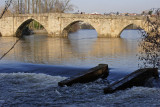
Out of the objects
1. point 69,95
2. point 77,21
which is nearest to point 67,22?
point 77,21

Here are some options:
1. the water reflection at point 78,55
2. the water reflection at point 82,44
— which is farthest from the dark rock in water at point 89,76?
the water reflection at point 82,44

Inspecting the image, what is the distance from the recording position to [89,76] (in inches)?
280

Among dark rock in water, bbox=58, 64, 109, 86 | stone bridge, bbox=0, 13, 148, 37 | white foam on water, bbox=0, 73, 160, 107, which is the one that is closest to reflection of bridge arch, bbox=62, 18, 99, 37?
stone bridge, bbox=0, 13, 148, 37

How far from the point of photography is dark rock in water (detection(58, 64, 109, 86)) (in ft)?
21.5

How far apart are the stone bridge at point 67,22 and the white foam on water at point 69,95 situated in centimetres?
1832

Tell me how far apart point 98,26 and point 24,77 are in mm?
20008

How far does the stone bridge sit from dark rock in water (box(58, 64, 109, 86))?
55.4ft

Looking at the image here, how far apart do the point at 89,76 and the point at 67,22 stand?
2183 cm

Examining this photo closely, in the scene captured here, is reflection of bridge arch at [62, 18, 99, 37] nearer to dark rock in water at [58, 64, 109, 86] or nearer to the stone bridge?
the stone bridge

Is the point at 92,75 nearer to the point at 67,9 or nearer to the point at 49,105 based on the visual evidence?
the point at 49,105

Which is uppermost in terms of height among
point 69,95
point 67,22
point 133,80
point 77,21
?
point 77,21

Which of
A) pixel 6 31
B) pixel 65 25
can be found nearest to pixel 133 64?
pixel 65 25

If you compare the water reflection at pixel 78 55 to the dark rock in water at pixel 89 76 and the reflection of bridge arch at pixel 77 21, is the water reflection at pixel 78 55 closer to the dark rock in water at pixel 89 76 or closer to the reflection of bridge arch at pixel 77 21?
the dark rock in water at pixel 89 76

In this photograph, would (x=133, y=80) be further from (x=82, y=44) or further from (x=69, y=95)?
(x=82, y=44)
